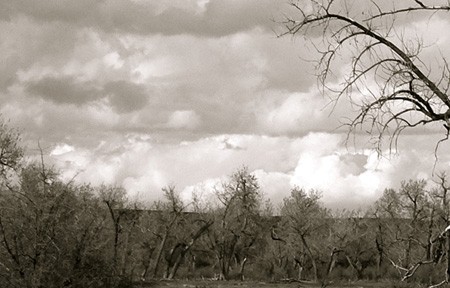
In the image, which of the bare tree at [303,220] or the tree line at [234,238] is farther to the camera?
the bare tree at [303,220]

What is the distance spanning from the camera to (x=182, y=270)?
239ft

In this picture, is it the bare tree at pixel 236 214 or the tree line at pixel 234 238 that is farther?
the bare tree at pixel 236 214

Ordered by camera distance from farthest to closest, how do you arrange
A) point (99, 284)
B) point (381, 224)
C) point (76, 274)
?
point (381, 224)
point (99, 284)
point (76, 274)

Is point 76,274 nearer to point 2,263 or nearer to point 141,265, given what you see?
point 2,263

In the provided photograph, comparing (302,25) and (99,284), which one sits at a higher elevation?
(302,25)

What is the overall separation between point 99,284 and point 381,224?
62.5 metres

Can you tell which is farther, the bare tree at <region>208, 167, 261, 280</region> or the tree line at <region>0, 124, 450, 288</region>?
the bare tree at <region>208, 167, 261, 280</region>

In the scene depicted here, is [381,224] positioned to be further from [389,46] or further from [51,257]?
[389,46]

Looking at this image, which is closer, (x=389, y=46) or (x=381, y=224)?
(x=389, y=46)

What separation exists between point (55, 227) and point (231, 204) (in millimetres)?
51414

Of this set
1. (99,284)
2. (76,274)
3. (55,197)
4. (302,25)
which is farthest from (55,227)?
(302,25)

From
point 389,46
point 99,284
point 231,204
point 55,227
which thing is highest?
point 231,204

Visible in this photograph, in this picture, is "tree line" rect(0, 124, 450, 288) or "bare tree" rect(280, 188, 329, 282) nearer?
"tree line" rect(0, 124, 450, 288)

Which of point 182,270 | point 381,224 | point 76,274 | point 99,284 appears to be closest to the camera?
point 76,274
